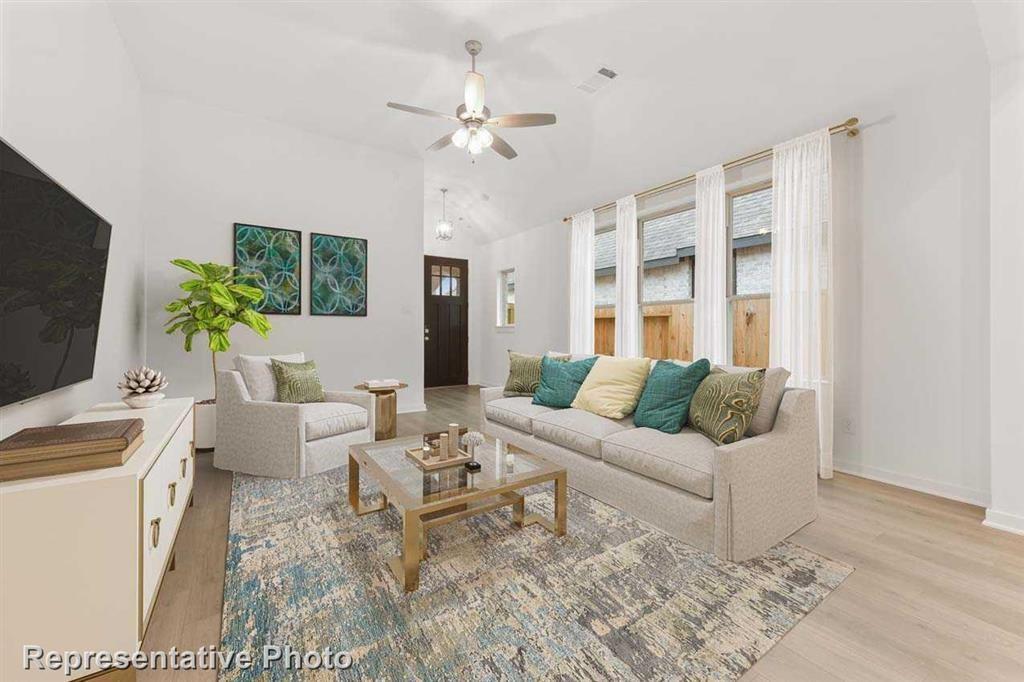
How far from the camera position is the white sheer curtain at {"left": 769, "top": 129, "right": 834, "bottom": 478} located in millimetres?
3168

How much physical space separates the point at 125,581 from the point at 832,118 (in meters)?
4.65

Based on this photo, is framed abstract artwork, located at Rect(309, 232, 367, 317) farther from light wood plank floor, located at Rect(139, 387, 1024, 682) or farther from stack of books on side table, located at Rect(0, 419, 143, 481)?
stack of books on side table, located at Rect(0, 419, 143, 481)

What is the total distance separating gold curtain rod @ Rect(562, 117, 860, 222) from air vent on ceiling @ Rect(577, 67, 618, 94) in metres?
1.21

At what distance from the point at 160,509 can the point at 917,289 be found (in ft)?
14.2

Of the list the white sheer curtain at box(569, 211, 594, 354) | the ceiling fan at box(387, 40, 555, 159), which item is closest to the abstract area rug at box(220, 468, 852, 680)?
the ceiling fan at box(387, 40, 555, 159)

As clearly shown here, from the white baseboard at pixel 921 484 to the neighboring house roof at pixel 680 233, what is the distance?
6.41 ft

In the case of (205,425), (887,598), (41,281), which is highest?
(41,281)

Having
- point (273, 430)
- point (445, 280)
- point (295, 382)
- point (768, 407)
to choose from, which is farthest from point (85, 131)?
point (445, 280)

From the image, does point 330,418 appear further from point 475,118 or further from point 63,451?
point 475,118

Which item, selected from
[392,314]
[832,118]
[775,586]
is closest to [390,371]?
[392,314]

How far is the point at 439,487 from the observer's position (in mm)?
1949

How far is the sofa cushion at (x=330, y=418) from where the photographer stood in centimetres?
304

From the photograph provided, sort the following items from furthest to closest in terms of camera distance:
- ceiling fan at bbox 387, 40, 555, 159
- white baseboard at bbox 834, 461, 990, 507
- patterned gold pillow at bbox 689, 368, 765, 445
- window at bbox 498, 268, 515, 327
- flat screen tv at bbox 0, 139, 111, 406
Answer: window at bbox 498, 268, 515, 327, ceiling fan at bbox 387, 40, 555, 159, white baseboard at bbox 834, 461, 990, 507, patterned gold pillow at bbox 689, 368, 765, 445, flat screen tv at bbox 0, 139, 111, 406

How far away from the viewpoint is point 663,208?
4633 mm
